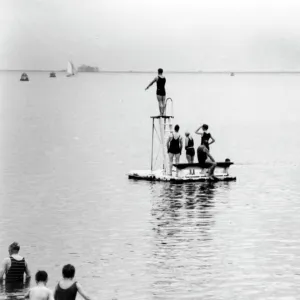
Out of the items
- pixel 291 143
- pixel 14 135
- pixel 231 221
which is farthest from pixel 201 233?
pixel 14 135

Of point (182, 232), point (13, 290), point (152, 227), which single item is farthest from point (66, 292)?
point (152, 227)

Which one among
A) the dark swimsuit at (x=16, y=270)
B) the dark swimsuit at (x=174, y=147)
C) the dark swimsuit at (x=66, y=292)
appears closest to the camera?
the dark swimsuit at (x=66, y=292)

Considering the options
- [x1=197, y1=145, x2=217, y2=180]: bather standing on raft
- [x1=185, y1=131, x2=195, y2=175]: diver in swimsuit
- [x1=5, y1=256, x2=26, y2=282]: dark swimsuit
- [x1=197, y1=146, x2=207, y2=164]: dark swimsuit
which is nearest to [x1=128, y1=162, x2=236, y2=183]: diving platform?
[x1=197, y1=145, x2=217, y2=180]: bather standing on raft

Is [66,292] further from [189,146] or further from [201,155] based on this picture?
[189,146]

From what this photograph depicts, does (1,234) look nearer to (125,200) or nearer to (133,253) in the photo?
(133,253)

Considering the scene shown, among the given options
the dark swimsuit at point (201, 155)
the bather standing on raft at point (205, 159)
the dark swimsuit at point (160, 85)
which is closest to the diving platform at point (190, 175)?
the bather standing on raft at point (205, 159)

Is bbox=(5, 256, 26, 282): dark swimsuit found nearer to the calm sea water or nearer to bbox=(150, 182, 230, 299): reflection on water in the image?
the calm sea water

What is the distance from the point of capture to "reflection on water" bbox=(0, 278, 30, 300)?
21.4 m

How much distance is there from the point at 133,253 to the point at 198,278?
142 inches

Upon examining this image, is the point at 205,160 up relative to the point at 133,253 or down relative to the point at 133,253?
up

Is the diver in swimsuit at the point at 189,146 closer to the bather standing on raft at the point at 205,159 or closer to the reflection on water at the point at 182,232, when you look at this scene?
the bather standing on raft at the point at 205,159

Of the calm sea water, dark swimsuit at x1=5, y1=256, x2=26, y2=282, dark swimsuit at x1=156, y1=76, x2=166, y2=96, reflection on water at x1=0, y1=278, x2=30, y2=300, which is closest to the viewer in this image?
dark swimsuit at x1=5, y1=256, x2=26, y2=282

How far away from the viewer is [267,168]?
53.2 m

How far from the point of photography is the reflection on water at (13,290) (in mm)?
21438
